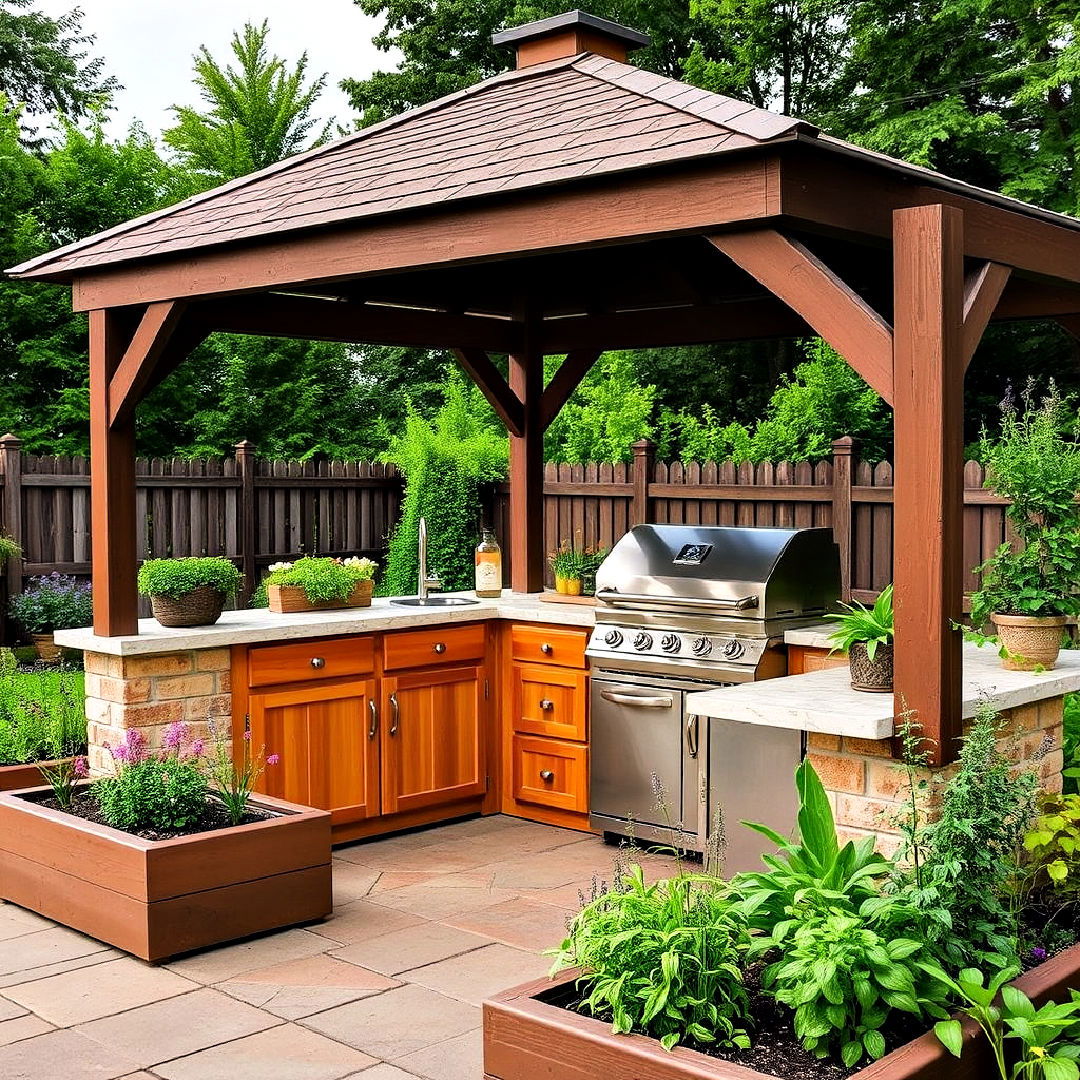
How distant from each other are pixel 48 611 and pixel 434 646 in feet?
15.2

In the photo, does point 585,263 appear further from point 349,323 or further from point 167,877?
point 167,877

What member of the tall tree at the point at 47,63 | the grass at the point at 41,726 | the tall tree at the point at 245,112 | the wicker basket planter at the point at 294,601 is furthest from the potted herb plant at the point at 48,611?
the tall tree at the point at 47,63

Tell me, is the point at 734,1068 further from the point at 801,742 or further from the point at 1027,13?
the point at 1027,13

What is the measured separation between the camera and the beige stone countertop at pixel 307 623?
5570 mm

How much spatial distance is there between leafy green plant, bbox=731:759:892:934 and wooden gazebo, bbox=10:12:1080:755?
1.54 ft

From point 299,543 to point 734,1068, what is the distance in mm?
9226

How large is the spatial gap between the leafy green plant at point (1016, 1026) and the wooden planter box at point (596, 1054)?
0.13 ft

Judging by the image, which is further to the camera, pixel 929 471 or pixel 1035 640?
pixel 1035 640

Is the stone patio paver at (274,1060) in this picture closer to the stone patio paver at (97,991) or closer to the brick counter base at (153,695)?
the stone patio paver at (97,991)

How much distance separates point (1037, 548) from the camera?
→ 14.4ft

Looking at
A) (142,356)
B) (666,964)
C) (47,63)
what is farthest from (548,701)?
(47,63)

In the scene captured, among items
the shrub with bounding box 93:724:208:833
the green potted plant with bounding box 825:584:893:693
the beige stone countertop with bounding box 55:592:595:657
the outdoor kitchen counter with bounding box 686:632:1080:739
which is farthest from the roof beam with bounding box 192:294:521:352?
the green potted plant with bounding box 825:584:893:693

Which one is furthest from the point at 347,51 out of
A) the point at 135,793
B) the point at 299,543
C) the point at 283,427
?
the point at 135,793

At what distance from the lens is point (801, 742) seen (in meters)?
5.12
